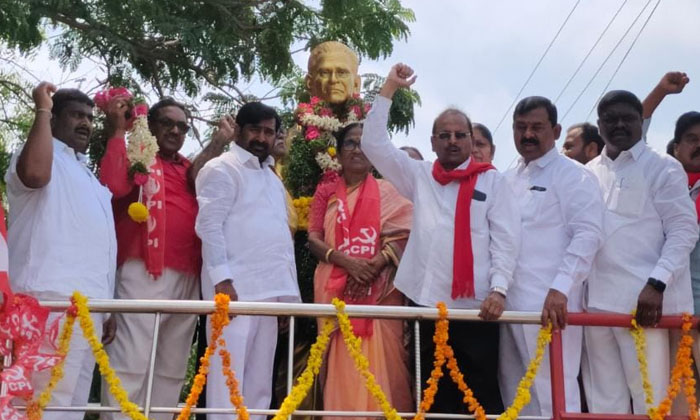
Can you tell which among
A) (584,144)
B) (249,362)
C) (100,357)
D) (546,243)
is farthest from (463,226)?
(100,357)

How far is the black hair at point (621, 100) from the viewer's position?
16.4 ft

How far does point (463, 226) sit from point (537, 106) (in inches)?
31.5

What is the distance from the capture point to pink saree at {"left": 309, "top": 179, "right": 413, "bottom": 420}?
502 centimetres

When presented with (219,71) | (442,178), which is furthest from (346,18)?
(442,178)

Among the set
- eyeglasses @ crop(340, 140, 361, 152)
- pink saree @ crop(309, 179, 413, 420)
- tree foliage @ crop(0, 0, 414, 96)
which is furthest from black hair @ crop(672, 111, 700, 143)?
tree foliage @ crop(0, 0, 414, 96)

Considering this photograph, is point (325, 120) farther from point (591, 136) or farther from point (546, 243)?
point (546, 243)

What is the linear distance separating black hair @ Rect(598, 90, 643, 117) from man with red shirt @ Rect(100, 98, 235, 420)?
2.09 m

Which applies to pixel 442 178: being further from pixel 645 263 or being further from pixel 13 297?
pixel 13 297

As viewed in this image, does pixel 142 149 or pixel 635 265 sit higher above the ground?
pixel 142 149

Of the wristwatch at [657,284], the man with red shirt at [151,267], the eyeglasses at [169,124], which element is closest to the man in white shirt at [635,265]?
the wristwatch at [657,284]

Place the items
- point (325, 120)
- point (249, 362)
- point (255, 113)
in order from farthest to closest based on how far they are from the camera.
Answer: point (325, 120), point (255, 113), point (249, 362)

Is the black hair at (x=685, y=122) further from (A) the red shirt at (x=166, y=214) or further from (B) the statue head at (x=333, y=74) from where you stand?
(A) the red shirt at (x=166, y=214)

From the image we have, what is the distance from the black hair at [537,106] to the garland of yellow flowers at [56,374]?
2.55 m

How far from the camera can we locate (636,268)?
15.5 feet
